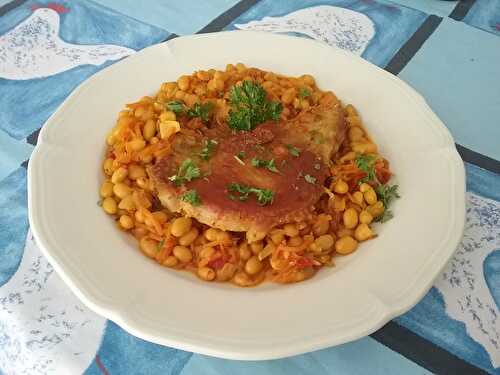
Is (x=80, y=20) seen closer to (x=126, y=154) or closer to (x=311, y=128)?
(x=126, y=154)

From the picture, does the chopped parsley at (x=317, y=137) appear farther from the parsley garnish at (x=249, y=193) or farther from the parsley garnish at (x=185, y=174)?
the parsley garnish at (x=185, y=174)

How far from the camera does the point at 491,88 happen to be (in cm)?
312

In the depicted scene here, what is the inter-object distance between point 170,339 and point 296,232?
651mm

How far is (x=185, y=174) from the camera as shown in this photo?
206 cm

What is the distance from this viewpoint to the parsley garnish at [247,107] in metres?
2.35

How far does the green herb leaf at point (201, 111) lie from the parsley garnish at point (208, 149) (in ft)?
0.77

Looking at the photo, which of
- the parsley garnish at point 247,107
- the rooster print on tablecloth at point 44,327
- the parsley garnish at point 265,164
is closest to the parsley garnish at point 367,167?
the parsley garnish at point 265,164

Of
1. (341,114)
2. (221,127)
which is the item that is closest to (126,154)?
(221,127)

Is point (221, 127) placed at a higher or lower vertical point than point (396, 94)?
lower

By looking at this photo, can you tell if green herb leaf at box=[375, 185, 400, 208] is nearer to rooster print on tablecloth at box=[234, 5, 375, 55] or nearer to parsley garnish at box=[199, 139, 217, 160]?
parsley garnish at box=[199, 139, 217, 160]

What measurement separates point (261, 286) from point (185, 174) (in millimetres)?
522

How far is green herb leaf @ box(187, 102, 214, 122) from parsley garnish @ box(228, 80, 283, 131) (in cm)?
12

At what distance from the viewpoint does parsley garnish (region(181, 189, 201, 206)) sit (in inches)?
77.5

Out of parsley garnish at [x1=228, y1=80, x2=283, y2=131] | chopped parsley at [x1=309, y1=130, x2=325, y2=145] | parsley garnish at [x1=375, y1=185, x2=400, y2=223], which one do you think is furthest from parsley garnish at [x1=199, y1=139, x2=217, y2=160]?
parsley garnish at [x1=375, y1=185, x2=400, y2=223]
